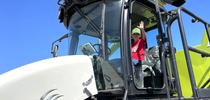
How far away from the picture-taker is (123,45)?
5.32 m

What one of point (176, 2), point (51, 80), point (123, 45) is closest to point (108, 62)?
point (123, 45)

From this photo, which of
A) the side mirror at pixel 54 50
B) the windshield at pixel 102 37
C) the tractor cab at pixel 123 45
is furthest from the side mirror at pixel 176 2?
the side mirror at pixel 54 50

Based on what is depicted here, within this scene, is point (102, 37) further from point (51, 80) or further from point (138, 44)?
point (51, 80)

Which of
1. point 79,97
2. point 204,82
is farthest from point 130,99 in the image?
point 204,82

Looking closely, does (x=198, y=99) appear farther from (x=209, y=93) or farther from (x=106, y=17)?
(x=106, y=17)

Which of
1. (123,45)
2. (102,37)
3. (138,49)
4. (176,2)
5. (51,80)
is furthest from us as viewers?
(176,2)

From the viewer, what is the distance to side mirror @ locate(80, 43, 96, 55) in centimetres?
563

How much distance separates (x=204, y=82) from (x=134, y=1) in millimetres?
2497

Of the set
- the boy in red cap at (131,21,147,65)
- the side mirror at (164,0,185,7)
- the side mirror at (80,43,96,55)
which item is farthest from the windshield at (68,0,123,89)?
the side mirror at (164,0,185,7)

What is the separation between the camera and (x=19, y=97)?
431cm

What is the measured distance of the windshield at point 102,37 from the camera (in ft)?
17.2

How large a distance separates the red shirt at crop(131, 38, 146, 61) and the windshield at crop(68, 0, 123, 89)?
272mm

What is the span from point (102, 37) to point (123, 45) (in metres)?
0.33

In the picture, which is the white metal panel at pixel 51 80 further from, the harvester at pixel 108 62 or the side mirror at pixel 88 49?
the side mirror at pixel 88 49
